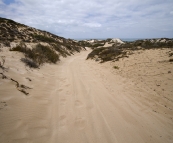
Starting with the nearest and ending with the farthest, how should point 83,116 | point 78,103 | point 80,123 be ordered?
point 80,123 → point 83,116 → point 78,103

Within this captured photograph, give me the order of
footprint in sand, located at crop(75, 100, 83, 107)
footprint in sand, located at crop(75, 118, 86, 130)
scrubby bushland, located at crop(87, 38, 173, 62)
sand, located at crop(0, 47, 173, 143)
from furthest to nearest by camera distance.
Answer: scrubby bushland, located at crop(87, 38, 173, 62) < footprint in sand, located at crop(75, 100, 83, 107) < footprint in sand, located at crop(75, 118, 86, 130) < sand, located at crop(0, 47, 173, 143)

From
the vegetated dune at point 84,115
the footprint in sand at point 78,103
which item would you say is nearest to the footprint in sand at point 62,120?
the vegetated dune at point 84,115

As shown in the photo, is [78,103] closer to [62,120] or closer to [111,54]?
[62,120]

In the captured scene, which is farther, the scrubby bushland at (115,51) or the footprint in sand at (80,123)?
the scrubby bushland at (115,51)

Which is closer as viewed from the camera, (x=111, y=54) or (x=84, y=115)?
(x=84, y=115)

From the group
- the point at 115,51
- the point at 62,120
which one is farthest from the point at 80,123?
the point at 115,51

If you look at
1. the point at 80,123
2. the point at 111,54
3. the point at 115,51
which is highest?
the point at 115,51

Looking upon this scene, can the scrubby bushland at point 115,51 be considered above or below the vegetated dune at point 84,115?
above

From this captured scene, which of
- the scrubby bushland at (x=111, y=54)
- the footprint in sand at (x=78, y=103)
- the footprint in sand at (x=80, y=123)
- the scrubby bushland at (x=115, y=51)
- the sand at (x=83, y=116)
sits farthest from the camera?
the scrubby bushland at (x=115, y=51)

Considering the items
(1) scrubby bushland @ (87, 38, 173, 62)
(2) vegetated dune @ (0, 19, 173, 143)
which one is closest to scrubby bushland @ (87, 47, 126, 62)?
(1) scrubby bushland @ (87, 38, 173, 62)

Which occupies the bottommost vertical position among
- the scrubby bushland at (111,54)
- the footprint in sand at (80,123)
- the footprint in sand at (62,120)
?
the footprint in sand at (80,123)

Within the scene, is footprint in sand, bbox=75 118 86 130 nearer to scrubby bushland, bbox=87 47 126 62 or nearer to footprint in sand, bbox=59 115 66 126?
footprint in sand, bbox=59 115 66 126

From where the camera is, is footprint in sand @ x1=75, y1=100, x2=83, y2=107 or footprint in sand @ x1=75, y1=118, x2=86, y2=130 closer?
footprint in sand @ x1=75, y1=118, x2=86, y2=130

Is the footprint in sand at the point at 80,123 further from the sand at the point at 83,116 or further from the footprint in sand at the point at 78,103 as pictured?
the footprint in sand at the point at 78,103
